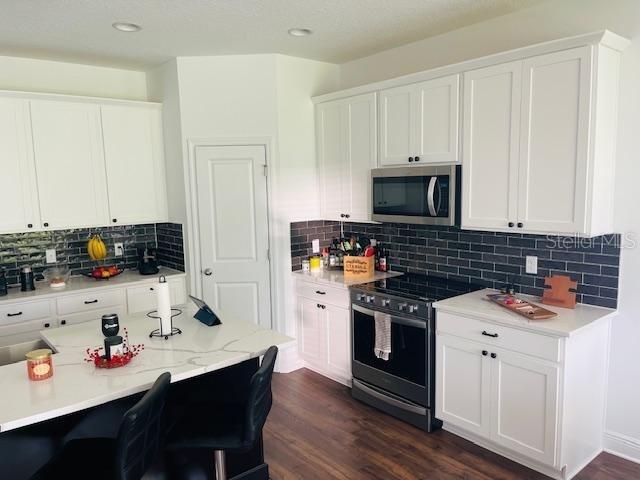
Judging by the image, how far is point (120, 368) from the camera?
2.23 m

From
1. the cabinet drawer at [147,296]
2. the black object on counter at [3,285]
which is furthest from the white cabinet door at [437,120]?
the black object on counter at [3,285]

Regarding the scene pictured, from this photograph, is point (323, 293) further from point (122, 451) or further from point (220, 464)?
point (122, 451)

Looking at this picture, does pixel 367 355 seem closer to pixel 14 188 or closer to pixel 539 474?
pixel 539 474

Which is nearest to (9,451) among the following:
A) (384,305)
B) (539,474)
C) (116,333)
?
(116,333)

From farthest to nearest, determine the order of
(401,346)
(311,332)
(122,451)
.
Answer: (311,332) < (401,346) < (122,451)

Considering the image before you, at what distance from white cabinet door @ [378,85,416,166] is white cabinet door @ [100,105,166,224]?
2.09 m

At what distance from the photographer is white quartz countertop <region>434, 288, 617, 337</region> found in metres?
2.66

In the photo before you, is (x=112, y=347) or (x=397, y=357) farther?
(x=397, y=357)

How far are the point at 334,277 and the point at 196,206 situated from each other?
1.35 meters

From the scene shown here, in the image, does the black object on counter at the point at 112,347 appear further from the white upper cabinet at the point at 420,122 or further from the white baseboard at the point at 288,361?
the white upper cabinet at the point at 420,122

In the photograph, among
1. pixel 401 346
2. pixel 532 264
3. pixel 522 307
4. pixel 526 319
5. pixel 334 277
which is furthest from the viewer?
pixel 334 277

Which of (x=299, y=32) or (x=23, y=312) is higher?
(x=299, y=32)

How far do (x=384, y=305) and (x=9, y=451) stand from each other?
7.49 ft

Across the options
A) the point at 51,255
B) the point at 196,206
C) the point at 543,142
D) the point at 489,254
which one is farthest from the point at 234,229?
the point at 543,142
